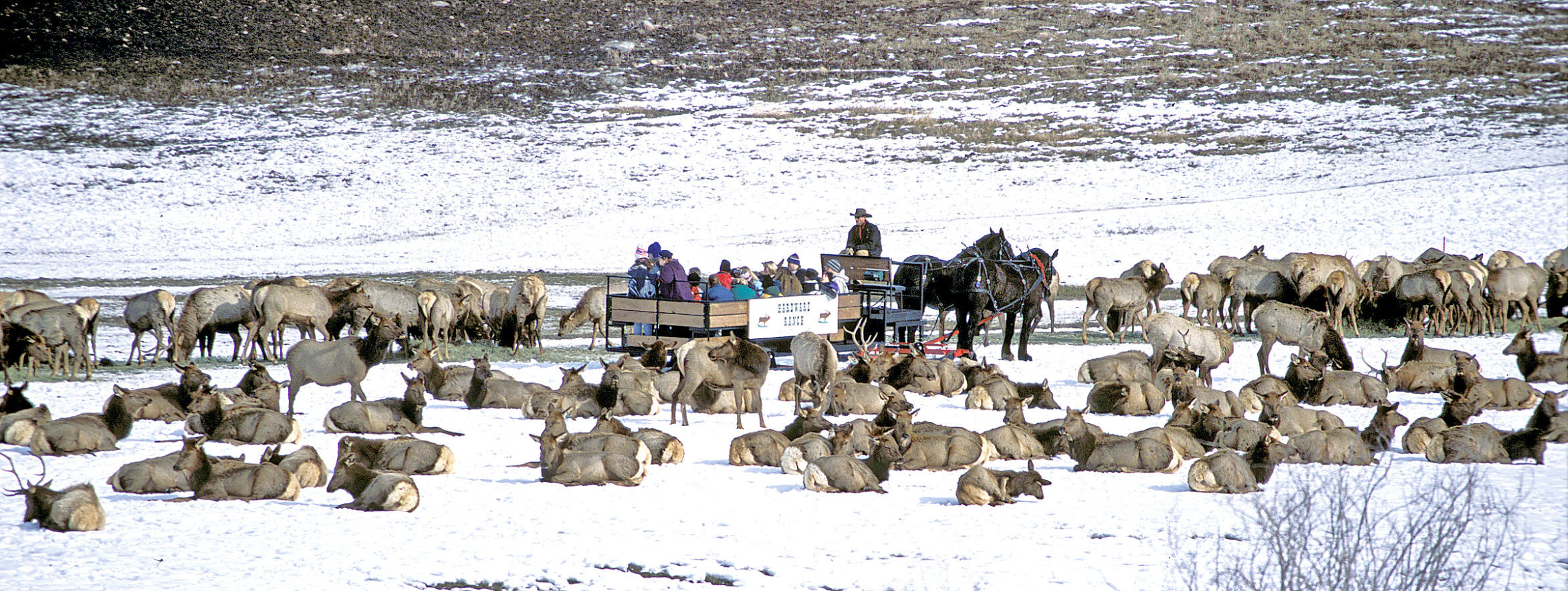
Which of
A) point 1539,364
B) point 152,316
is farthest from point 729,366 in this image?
point 1539,364

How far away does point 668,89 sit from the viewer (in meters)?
60.5

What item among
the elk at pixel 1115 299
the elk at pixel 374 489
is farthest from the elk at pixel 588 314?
the elk at pixel 374 489

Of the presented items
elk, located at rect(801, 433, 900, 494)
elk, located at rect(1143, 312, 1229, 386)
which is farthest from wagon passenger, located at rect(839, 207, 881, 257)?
elk, located at rect(801, 433, 900, 494)

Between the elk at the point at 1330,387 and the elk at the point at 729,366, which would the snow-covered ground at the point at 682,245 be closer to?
the elk at the point at 1330,387

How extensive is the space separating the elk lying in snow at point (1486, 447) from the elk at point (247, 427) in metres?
8.56

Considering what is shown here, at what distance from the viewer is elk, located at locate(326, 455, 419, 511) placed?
843 cm

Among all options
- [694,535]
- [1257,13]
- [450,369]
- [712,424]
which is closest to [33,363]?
[450,369]

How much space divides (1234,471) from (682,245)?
29624 millimetres

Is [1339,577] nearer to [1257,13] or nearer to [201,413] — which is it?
[201,413]

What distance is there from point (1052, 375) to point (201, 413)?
941 cm

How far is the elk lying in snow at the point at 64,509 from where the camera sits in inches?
302

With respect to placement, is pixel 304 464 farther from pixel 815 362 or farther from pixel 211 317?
pixel 211 317

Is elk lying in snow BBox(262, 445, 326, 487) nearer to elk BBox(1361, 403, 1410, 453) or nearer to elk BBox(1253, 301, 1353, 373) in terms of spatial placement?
elk BBox(1361, 403, 1410, 453)

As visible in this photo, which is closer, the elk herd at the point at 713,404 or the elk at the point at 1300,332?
the elk herd at the point at 713,404
